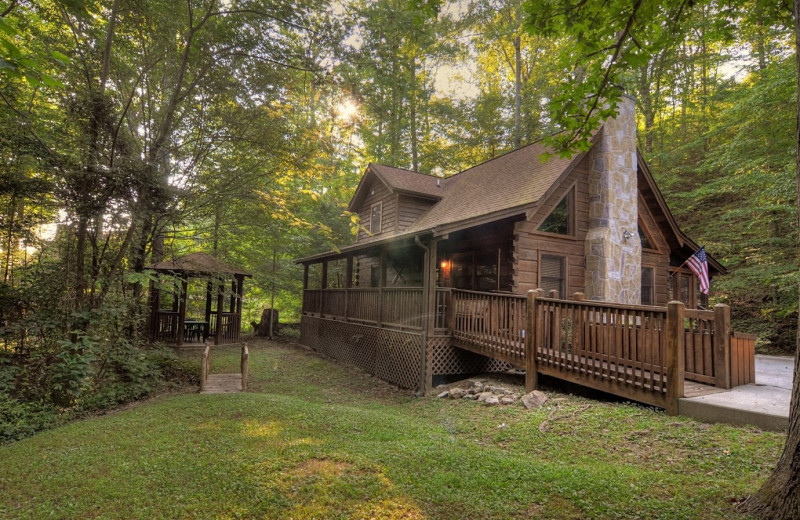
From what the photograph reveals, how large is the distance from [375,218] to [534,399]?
40.8 ft

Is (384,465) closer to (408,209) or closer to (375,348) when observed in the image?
(375,348)

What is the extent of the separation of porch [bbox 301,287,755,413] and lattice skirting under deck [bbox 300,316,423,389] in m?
0.03

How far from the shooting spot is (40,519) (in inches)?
131

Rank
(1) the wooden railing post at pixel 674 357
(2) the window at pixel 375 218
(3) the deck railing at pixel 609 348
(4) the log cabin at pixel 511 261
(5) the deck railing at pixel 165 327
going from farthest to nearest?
(2) the window at pixel 375 218 < (5) the deck railing at pixel 165 327 < (4) the log cabin at pixel 511 261 < (3) the deck railing at pixel 609 348 < (1) the wooden railing post at pixel 674 357

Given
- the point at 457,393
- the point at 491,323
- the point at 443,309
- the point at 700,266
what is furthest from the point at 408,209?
the point at 700,266

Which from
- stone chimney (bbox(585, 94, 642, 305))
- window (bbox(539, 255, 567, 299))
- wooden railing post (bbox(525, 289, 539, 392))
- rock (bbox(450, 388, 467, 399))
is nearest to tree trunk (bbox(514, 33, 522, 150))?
stone chimney (bbox(585, 94, 642, 305))

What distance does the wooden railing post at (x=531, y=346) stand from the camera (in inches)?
295

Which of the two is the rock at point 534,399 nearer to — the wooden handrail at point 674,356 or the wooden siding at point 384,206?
the wooden handrail at point 674,356

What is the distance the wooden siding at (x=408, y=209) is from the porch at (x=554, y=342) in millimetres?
4042

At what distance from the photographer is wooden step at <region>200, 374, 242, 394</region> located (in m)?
8.81

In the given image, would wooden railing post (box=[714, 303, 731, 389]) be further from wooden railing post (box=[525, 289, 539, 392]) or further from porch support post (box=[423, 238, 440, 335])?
porch support post (box=[423, 238, 440, 335])

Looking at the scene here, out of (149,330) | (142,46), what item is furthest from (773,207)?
(149,330)

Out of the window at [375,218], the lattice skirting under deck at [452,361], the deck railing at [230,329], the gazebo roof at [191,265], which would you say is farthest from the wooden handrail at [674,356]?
the deck railing at [230,329]

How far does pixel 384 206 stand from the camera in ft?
56.2
